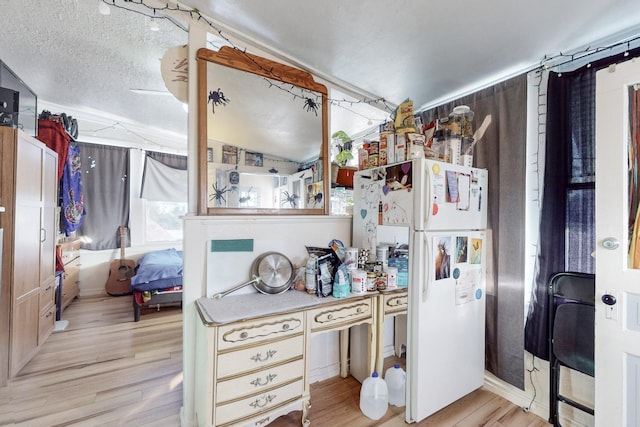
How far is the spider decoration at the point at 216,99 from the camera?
172cm

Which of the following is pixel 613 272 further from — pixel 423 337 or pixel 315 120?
pixel 315 120

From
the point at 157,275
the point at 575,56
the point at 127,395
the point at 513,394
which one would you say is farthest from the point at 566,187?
the point at 157,275

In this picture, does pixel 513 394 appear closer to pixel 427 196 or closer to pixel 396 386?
pixel 396 386

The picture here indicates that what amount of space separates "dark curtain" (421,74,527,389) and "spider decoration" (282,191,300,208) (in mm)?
1495

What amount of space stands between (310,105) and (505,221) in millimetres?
1678

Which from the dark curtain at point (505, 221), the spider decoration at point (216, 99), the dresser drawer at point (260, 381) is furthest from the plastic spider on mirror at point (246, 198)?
the dark curtain at point (505, 221)

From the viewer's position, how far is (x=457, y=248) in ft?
6.11

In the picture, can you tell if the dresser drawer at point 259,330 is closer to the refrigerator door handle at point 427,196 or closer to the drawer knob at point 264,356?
the drawer knob at point 264,356

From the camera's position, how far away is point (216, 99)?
174 cm

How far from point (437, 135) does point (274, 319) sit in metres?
1.64

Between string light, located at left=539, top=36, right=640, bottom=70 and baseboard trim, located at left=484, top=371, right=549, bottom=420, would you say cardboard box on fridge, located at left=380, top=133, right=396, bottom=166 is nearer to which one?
string light, located at left=539, top=36, right=640, bottom=70

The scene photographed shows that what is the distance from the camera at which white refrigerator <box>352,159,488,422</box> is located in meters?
1.70

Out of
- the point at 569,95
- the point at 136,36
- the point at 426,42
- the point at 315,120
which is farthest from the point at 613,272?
the point at 136,36

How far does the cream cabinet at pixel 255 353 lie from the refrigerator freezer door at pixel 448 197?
767 millimetres
